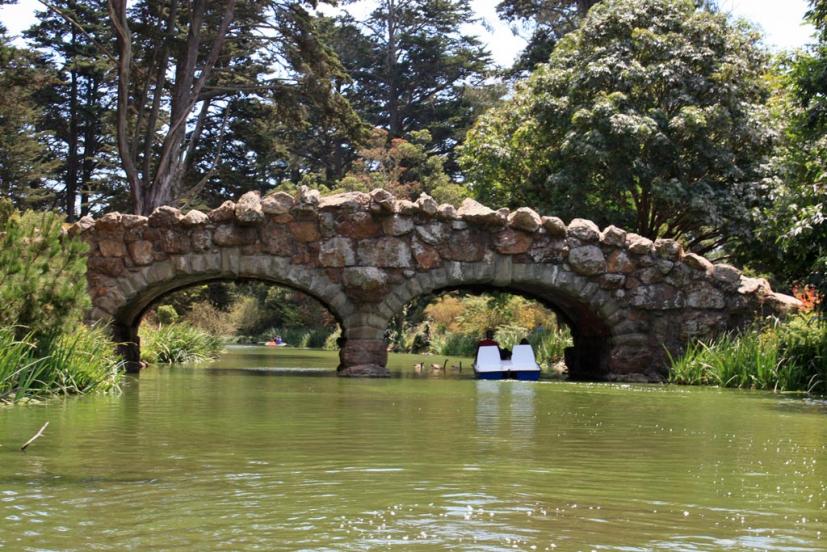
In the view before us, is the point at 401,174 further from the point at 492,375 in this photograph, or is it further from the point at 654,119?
the point at 492,375

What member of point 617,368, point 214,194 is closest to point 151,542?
point 617,368

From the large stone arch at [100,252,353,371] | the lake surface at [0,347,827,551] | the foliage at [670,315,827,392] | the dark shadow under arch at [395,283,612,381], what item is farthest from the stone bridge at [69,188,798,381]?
the lake surface at [0,347,827,551]

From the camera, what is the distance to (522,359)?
1831cm

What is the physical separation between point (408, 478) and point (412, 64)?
1517 inches

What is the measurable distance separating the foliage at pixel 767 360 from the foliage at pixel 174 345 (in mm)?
10669

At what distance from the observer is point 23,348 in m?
11.4

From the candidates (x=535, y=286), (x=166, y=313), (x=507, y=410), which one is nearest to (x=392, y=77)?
(x=166, y=313)

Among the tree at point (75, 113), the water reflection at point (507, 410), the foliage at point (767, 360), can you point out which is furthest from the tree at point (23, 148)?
the foliage at point (767, 360)

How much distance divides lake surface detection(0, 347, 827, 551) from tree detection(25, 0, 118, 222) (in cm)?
2337

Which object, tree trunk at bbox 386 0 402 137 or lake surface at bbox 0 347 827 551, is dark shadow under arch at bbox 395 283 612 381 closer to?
lake surface at bbox 0 347 827 551

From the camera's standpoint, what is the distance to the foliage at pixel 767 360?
15078 millimetres

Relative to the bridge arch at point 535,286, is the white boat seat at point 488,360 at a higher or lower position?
lower

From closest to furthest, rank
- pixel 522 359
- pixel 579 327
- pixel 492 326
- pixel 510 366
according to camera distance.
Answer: pixel 510 366 < pixel 522 359 < pixel 579 327 < pixel 492 326

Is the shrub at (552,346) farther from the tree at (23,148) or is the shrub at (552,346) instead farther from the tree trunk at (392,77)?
the tree trunk at (392,77)
